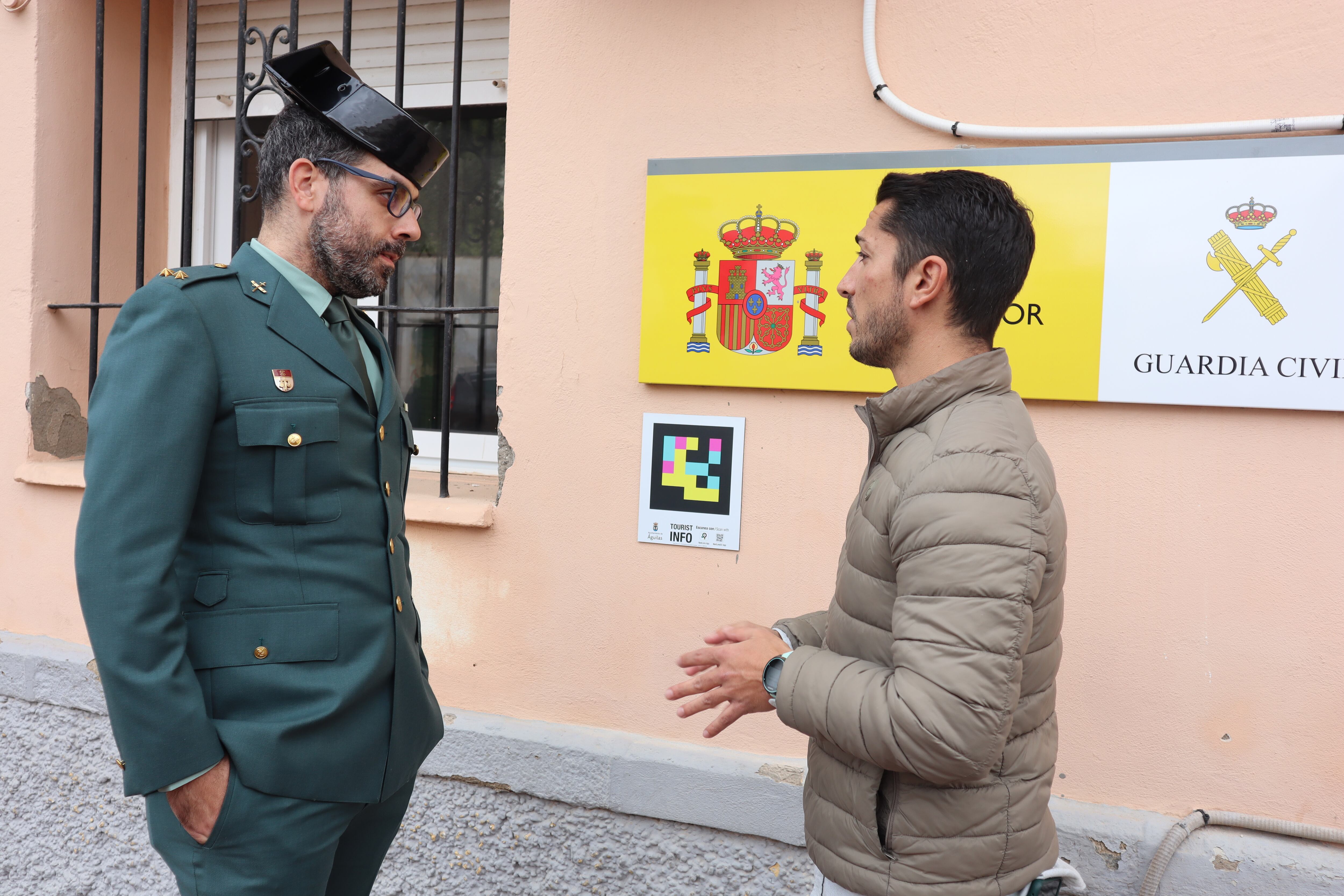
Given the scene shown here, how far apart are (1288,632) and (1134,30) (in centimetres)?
154

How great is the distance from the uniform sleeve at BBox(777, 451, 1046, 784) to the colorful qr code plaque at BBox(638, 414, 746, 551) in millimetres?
1341

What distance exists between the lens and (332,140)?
1.80m

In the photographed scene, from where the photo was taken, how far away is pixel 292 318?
170 centimetres

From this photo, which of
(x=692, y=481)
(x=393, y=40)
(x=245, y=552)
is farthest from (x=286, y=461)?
(x=393, y=40)

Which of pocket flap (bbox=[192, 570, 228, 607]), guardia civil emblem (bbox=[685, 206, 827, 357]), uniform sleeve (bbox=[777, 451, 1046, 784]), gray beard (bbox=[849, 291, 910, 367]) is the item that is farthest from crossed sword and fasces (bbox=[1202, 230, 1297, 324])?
pocket flap (bbox=[192, 570, 228, 607])

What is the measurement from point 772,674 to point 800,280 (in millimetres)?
1400

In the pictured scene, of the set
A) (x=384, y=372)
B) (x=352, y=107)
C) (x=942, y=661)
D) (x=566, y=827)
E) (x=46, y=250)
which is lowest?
(x=566, y=827)

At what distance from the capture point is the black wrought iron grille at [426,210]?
9.75 ft

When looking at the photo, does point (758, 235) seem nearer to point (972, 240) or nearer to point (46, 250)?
point (972, 240)

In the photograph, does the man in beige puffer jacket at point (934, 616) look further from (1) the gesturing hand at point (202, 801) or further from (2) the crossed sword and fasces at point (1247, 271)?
(2) the crossed sword and fasces at point (1247, 271)

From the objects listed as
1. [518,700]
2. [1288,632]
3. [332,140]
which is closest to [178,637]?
[332,140]

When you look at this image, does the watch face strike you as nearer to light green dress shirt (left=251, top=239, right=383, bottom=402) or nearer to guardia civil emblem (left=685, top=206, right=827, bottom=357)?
light green dress shirt (left=251, top=239, right=383, bottom=402)

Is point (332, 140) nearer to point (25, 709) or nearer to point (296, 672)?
point (296, 672)

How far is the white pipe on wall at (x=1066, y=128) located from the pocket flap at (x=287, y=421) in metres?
1.69
